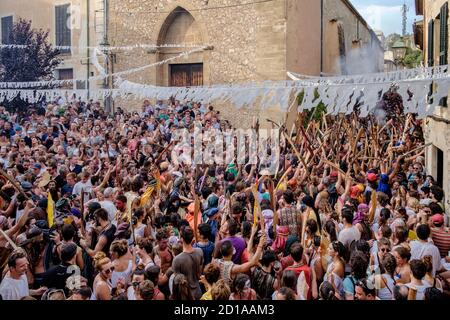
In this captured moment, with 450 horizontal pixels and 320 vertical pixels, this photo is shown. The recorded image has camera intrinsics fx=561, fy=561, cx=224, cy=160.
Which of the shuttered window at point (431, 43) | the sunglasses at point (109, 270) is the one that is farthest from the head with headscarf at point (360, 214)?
the shuttered window at point (431, 43)

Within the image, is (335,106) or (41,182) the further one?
(335,106)

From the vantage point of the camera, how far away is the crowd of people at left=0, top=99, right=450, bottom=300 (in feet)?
16.0

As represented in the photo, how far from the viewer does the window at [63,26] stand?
25.6m

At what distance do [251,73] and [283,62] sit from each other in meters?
1.29

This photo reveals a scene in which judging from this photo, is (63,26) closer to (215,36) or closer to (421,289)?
(215,36)

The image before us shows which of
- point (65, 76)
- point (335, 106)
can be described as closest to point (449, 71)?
point (335, 106)

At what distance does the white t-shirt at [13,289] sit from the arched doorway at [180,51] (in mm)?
17354

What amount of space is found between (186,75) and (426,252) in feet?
57.5

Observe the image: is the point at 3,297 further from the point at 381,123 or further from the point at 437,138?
the point at 381,123

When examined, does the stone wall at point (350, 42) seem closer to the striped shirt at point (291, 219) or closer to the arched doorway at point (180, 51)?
the arched doorway at point (180, 51)

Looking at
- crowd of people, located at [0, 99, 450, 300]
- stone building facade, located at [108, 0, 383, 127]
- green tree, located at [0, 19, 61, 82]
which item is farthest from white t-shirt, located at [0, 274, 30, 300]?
green tree, located at [0, 19, 61, 82]

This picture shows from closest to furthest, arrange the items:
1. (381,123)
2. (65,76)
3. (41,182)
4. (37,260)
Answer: (37,260) < (41,182) < (381,123) < (65,76)

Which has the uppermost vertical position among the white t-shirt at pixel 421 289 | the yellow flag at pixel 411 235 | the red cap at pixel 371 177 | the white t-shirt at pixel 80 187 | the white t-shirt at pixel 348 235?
the red cap at pixel 371 177
